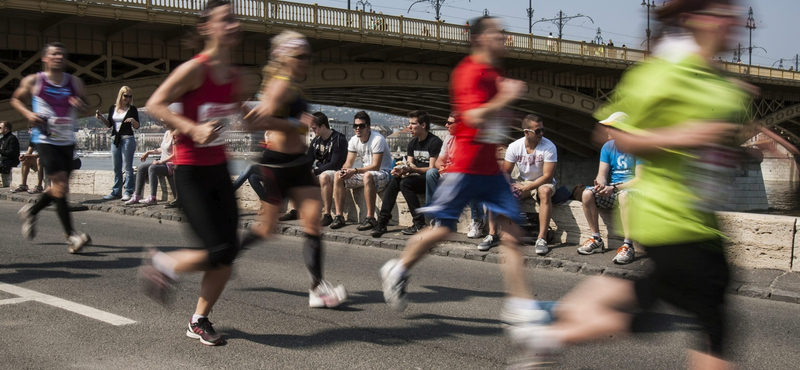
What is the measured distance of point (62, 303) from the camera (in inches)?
196

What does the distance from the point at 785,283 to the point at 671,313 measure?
1.92 meters

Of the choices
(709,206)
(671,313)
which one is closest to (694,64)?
(709,206)

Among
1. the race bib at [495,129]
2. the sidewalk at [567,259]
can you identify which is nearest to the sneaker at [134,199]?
the sidewalk at [567,259]

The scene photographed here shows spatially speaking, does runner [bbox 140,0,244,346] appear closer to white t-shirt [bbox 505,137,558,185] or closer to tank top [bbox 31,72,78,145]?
tank top [bbox 31,72,78,145]

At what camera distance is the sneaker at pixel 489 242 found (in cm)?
786

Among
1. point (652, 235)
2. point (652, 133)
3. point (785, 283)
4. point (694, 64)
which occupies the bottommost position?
point (785, 283)

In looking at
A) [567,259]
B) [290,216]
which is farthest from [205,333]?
[290,216]

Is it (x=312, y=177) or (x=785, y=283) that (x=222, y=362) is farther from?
(x=785, y=283)

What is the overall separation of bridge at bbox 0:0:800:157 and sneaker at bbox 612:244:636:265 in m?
10.4

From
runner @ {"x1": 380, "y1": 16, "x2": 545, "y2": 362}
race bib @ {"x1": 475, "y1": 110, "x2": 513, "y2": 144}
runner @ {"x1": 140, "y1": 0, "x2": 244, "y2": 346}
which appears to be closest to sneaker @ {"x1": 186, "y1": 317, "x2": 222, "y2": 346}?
runner @ {"x1": 140, "y1": 0, "x2": 244, "y2": 346}

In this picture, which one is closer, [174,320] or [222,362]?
[222,362]

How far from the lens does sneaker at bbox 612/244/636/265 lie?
7188 mm

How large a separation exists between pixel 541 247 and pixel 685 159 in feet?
17.3

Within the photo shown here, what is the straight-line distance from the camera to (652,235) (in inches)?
98.1
